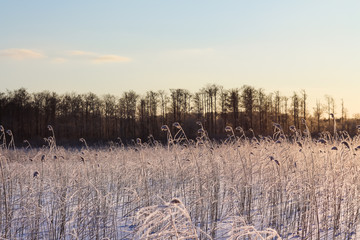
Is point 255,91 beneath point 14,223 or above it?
above

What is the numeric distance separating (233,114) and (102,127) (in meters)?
15.6

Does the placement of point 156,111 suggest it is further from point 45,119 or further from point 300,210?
point 300,210

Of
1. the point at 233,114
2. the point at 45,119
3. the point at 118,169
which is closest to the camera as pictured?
the point at 118,169

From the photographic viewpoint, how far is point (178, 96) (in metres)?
44.5

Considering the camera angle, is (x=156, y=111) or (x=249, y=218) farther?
(x=156, y=111)

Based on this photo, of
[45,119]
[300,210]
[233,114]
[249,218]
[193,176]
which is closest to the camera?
[249,218]

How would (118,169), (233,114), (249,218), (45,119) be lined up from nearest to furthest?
(249,218) < (118,169) < (233,114) < (45,119)

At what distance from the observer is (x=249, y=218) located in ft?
16.4

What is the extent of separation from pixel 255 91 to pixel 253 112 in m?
2.41

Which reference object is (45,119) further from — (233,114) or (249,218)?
(249,218)

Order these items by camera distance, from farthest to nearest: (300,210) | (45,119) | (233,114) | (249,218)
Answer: (45,119), (233,114), (300,210), (249,218)

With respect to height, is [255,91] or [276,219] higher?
[255,91]

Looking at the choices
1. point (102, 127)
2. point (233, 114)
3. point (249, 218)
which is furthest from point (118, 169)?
point (102, 127)

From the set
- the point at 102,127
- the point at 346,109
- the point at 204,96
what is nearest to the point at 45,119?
the point at 102,127
